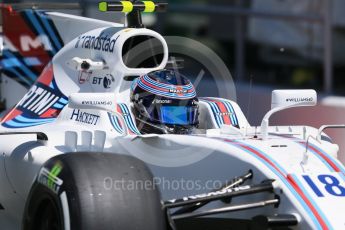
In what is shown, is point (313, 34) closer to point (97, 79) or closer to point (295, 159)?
point (97, 79)

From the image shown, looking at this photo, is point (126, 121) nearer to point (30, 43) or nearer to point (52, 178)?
point (52, 178)

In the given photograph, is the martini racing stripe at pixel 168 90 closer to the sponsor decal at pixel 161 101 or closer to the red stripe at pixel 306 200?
the sponsor decal at pixel 161 101

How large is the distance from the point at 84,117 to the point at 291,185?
1957 mm

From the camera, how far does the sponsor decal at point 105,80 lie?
22.4 ft

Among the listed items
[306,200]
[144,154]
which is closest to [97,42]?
[144,154]

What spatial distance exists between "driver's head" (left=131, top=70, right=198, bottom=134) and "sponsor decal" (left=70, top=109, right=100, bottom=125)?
30cm

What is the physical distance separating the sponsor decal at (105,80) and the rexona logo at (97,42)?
20cm

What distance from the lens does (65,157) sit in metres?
5.25

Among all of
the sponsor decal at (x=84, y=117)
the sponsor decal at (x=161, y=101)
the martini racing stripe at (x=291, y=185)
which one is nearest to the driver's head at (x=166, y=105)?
the sponsor decal at (x=161, y=101)

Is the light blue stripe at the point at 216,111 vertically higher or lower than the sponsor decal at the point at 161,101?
lower

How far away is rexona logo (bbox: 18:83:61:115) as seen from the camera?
7.13 m

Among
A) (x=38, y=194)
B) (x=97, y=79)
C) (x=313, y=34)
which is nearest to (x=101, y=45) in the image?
(x=97, y=79)

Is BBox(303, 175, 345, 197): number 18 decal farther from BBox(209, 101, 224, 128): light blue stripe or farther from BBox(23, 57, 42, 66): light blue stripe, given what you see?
BBox(23, 57, 42, 66): light blue stripe

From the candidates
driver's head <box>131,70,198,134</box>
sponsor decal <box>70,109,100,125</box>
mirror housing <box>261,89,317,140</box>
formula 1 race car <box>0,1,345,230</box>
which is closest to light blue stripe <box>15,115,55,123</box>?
formula 1 race car <box>0,1,345,230</box>
